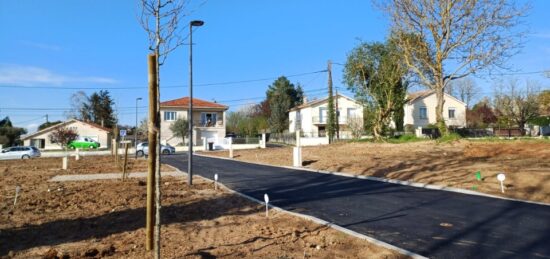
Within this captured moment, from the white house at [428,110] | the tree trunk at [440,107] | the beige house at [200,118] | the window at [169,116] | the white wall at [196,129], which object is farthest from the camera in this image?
the window at [169,116]

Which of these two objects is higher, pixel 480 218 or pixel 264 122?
pixel 264 122

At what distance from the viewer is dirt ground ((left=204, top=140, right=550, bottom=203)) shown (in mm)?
11914

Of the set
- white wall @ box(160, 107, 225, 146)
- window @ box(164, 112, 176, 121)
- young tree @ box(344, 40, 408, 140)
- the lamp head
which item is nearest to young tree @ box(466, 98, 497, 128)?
young tree @ box(344, 40, 408, 140)

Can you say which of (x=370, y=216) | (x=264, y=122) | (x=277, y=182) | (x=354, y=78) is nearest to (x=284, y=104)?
(x=264, y=122)

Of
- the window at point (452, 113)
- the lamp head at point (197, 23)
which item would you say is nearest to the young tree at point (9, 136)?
the lamp head at point (197, 23)

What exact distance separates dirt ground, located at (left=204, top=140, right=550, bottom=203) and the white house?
3712 centimetres

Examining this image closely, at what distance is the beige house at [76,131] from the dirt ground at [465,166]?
51591 millimetres

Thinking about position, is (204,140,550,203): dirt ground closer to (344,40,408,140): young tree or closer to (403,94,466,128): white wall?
(344,40,408,140): young tree

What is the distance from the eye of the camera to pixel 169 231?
22.5 feet

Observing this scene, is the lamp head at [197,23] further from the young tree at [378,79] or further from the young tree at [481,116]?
the young tree at [481,116]

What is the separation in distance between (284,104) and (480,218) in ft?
218

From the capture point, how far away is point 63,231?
6.93 m

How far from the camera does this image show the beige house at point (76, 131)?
218 ft

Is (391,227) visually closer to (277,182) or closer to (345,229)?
(345,229)
